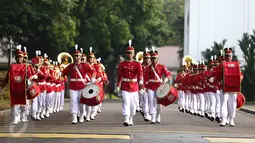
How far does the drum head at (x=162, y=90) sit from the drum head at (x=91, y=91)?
1.76m

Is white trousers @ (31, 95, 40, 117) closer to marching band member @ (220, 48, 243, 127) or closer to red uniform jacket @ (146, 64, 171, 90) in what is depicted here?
red uniform jacket @ (146, 64, 171, 90)

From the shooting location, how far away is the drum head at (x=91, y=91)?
50.9 feet

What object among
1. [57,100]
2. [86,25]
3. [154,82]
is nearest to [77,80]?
[154,82]


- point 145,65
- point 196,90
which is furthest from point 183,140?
point 196,90

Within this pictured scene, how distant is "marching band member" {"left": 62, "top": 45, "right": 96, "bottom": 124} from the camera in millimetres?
15797

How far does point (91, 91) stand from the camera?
1562 cm

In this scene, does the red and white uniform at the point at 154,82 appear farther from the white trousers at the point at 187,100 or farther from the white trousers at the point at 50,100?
the white trousers at the point at 187,100

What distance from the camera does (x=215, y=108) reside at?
17875mm

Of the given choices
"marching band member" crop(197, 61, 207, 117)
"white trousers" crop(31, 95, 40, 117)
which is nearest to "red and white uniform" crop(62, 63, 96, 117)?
"white trousers" crop(31, 95, 40, 117)

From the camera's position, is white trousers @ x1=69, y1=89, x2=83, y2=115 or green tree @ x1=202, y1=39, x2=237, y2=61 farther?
green tree @ x1=202, y1=39, x2=237, y2=61

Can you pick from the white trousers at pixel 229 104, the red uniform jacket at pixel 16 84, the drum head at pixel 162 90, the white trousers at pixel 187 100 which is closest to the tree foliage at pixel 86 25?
the white trousers at pixel 187 100

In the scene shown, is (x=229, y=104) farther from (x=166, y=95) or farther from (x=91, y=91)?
(x=91, y=91)

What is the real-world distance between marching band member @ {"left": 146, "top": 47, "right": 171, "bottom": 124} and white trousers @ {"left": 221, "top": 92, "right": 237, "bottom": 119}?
174 cm

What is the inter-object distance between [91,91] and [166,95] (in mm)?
2134
